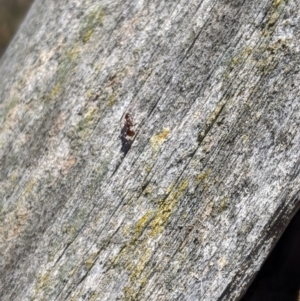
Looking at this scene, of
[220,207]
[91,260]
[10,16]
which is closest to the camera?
[220,207]

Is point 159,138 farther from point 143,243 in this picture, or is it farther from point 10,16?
point 10,16

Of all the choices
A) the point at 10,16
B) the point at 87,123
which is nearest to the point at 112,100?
the point at 87,123

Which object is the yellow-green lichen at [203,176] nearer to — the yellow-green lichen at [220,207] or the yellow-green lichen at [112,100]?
the yellow-green lichen at [220,207]

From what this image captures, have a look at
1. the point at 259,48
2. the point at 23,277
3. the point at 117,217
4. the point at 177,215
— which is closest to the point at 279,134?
the point at 259,48

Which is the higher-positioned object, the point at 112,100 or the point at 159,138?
the point at 112,100

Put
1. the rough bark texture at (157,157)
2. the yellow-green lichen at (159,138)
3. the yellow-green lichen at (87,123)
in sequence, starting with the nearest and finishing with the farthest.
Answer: the rough bark texture at (157,157) → the yellow-green lichen at (159,138) → the yellow-green lichen at (87,123)

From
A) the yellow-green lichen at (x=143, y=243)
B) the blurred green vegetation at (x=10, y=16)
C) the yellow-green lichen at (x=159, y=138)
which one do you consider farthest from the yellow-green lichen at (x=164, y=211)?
the blurred green vegetation at (x=10, y=16)
